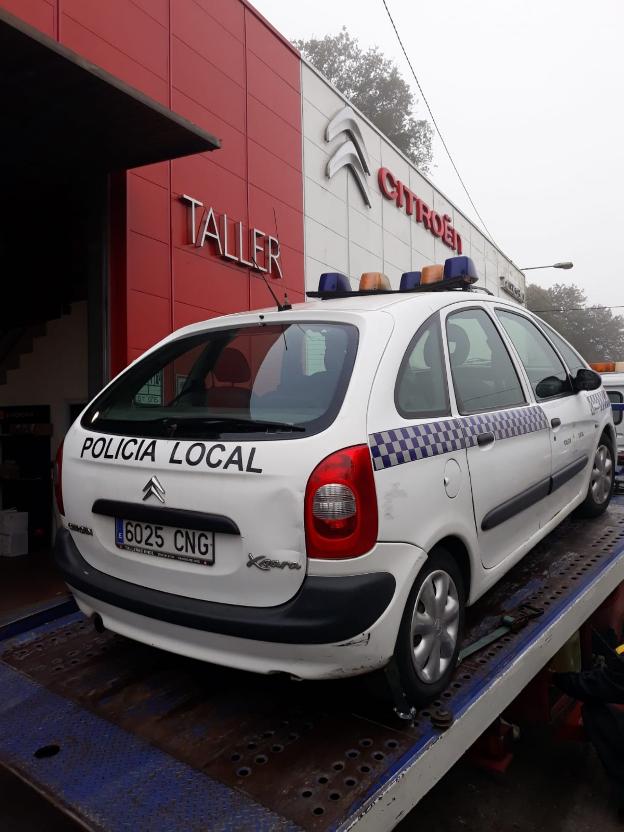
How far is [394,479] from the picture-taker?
190 cm

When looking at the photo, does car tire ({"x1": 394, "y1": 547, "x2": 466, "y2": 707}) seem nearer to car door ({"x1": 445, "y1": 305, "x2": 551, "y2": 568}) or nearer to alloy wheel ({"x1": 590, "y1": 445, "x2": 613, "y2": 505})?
car door ({"x1": 445, "y1": 305, "x2": 551, "y2": 568})

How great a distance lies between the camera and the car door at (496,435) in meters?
2.43

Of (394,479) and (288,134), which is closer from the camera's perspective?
(394,479)

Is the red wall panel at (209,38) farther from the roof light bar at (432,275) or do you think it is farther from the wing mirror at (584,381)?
the wing mirror at (584,381)

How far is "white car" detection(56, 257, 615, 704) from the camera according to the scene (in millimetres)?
1780

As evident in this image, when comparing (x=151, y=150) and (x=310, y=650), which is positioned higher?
(x=151, y=150)

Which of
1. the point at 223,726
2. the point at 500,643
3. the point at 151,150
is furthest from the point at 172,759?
the point at 151,150

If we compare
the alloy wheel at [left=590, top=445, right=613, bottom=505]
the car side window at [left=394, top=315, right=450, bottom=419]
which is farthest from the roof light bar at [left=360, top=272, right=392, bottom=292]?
the alloy wheel at [left=590, top=445, right=613, bottom=505]

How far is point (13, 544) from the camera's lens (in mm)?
6793

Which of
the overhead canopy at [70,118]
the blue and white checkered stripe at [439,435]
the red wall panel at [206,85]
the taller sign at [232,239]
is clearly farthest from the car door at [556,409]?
the red wall panel at [206,85]

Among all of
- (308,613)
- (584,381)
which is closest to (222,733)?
(308,613)

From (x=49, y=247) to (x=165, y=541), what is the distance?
5.51 m

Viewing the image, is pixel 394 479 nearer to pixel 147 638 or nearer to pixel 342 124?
pixel 147 638

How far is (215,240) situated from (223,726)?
567 centimetres
